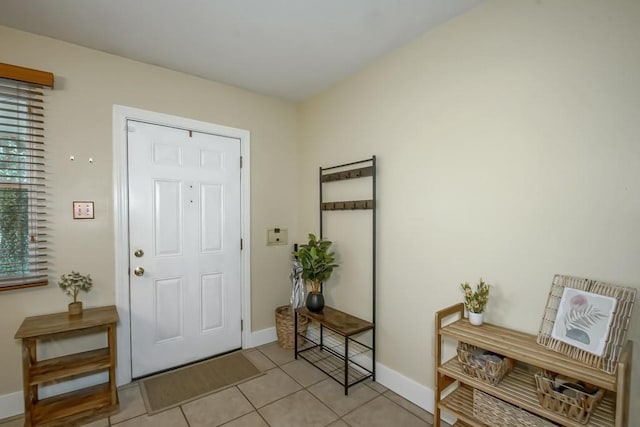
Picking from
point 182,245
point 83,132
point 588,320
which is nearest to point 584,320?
point 588,320

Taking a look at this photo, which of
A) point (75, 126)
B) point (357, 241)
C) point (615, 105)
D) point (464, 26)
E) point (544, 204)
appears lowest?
point (357, 241)

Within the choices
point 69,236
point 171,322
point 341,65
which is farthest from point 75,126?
point 341,65

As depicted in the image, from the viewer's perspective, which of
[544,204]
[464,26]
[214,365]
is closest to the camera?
[544,204]

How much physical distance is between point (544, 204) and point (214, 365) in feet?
9.20

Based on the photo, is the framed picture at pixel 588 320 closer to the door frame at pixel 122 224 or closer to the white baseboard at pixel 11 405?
the door frame at pixel 122 224

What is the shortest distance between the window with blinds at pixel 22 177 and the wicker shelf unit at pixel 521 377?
2712 mm

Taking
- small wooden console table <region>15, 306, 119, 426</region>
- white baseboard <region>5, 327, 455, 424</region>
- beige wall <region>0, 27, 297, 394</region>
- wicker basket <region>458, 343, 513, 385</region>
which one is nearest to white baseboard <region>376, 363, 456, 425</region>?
white baseboard <region>5, 327, 455, 424</region>

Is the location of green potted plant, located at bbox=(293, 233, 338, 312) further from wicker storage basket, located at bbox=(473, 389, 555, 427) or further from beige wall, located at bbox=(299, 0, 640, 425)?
wicker storage basket, located at bbox=(473, 389, 555, 427)

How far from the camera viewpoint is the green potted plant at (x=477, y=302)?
5.53 ft

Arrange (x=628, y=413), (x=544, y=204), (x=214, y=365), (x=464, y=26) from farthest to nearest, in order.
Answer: (x=214, y=365), (x=464, y=26), (x=544, y=204), (x=628, y=413)

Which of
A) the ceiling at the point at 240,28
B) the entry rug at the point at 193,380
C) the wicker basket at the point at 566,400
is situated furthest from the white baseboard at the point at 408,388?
the ceiling at the point at 240,28

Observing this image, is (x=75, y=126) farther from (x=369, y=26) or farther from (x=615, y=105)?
(x=615, y=105)

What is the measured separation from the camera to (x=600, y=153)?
4.50ft

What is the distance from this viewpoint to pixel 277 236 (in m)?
3.22
